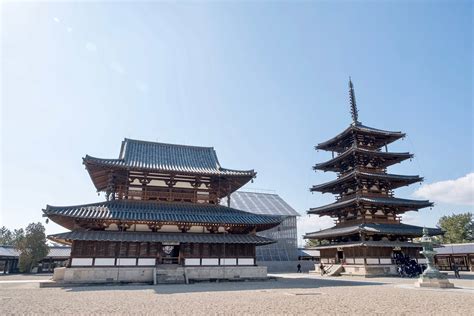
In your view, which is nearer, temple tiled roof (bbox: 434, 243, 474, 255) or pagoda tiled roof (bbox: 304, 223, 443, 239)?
pagoda tiled roof (bbox: 304, 223, 443, 239)

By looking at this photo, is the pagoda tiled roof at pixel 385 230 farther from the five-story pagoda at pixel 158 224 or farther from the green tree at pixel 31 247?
the green tree at pixel 31 247

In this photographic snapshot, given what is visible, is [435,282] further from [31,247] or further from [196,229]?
[31,247]

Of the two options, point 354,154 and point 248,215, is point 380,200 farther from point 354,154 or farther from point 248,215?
point 248,215

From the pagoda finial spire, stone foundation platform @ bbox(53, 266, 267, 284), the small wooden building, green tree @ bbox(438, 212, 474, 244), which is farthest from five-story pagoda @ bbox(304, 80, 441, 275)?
green tree @ bbox(438, 212, 474, 244)

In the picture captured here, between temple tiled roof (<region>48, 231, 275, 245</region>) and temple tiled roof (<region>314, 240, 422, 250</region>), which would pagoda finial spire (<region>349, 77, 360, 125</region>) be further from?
temple tiled roof (<region>48, 231, 275, 245</region>)

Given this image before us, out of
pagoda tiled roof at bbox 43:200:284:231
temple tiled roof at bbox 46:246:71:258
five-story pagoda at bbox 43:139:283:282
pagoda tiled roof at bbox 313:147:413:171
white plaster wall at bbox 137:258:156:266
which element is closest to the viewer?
pagoda tiled roof at bbox 43:200:284:231

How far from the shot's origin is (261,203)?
6272 centimetres

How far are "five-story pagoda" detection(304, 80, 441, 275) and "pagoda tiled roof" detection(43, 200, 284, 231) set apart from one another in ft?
42.4

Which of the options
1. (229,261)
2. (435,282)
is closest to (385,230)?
(435,282)

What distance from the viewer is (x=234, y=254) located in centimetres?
2505

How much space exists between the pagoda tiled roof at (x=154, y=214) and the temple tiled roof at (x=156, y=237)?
3.90 feet

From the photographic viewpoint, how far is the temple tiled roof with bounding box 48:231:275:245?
21.0 metres

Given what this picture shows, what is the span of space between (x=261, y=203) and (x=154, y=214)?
41.4m

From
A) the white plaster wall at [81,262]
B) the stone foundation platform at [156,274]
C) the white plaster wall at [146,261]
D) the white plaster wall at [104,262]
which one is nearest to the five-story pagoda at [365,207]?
the stone foundation platform at [156,274]
